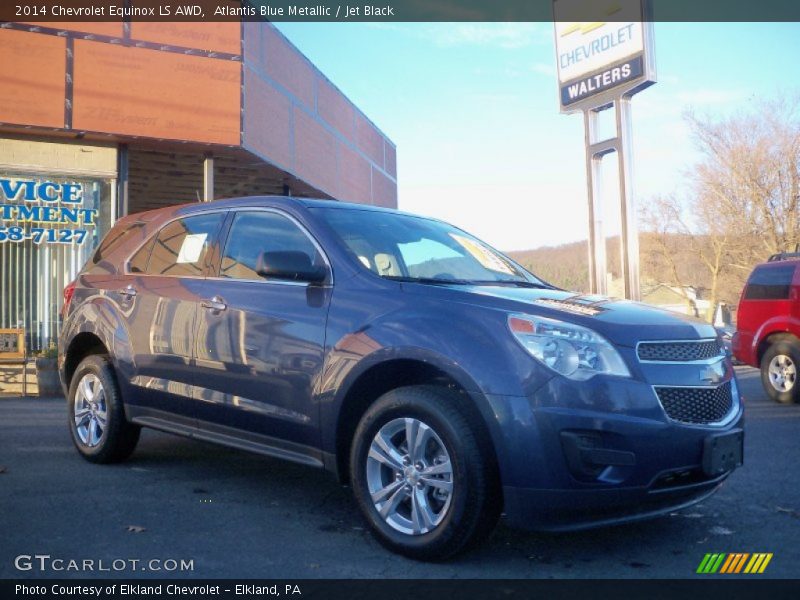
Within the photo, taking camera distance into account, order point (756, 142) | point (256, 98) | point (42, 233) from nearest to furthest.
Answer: point (42, 233), point (256, 98), point (756, 142)

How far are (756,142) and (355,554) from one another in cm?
3341

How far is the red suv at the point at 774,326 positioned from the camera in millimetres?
9719

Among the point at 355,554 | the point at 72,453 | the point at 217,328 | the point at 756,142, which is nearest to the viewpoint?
the point at 355,554

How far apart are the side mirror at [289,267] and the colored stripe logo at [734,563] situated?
91.1 inches

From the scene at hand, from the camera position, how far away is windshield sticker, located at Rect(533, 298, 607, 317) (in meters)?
3.63

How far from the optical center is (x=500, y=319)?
348 centimetres

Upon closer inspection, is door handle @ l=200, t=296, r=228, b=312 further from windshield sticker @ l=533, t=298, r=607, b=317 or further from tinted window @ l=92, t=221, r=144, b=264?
windshield sticker @ l=533, t=298, r=607, b=317

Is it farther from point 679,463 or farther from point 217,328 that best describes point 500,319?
point 217,328

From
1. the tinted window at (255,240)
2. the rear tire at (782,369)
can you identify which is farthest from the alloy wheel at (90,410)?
the rear tire at (782,369)

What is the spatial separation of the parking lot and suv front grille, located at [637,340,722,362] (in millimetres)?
947

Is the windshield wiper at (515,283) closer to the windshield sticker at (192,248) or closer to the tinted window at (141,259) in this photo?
the windshield sticker at (192,248)

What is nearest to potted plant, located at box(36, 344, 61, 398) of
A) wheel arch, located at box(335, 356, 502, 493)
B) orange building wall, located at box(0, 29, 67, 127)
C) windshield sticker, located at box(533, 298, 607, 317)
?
orange building wall, located at box(0, 29, 67, 127)

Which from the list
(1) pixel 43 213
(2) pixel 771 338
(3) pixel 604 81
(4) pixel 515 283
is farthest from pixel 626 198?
(4) pixel 515 283

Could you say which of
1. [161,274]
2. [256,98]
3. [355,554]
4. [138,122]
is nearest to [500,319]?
[355,554]
